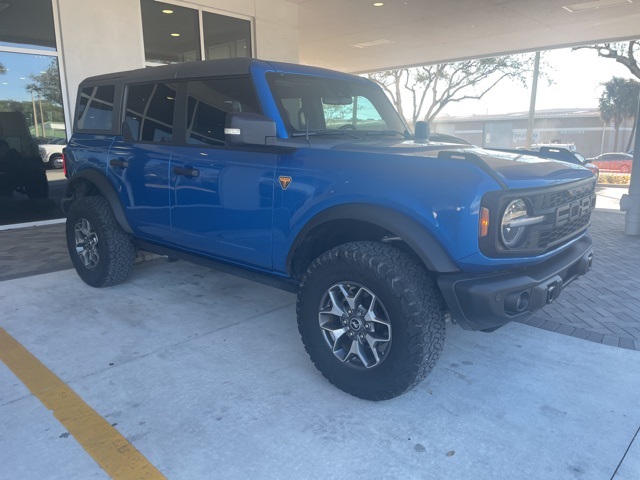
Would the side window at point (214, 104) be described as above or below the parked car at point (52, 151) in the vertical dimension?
above

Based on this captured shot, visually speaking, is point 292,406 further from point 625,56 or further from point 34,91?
point 625,56

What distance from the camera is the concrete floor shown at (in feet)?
7.18

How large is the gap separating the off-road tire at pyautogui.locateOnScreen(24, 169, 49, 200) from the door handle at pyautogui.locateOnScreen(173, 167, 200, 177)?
17.6ft

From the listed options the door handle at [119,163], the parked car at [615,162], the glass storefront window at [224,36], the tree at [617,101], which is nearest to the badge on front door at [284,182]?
the door handle at [119,163]

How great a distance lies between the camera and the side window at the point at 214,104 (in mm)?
3309

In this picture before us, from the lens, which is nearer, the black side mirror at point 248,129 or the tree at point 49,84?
the black side mirror at point 248,129

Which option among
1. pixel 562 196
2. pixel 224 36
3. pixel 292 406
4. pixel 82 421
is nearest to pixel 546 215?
pixel 562 196

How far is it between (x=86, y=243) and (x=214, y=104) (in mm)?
2071

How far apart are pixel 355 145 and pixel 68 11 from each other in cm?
641

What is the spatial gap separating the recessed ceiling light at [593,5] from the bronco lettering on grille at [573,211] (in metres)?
7.93

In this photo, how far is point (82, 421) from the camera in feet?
8.16

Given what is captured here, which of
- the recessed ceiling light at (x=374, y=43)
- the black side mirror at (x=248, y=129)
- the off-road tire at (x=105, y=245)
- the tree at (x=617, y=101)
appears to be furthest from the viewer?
the tree at (x=617, y=101)

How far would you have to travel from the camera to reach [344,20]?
10602 millimetres

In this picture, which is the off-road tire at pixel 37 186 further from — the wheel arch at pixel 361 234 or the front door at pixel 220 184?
the wheel arch at pixel 361 234
